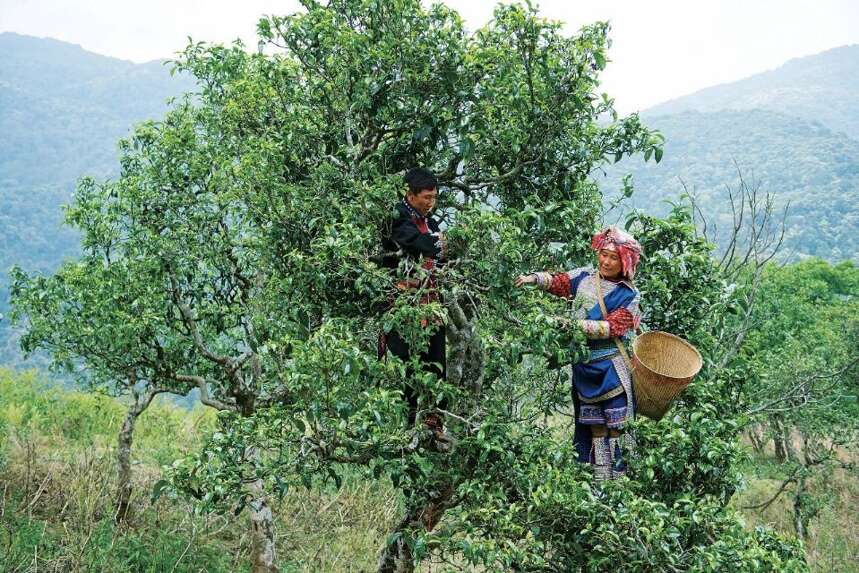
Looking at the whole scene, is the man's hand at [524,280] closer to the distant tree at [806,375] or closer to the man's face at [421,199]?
the man's face at [421,199]

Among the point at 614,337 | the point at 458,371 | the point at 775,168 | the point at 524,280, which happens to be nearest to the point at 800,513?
the point at 614,337

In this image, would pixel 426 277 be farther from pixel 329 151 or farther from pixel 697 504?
pixel 697 504

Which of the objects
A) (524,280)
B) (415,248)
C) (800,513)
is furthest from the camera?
(800,513)

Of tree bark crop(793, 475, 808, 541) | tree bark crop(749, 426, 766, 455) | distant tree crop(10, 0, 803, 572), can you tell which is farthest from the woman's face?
tree bark crop(749, 426, 766, 455)

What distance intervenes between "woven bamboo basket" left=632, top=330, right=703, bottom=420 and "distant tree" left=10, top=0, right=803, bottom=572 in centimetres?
19

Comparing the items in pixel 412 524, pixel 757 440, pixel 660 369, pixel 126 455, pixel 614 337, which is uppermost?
pixel 614 337

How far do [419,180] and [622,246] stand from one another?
1307mm

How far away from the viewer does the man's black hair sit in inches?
185

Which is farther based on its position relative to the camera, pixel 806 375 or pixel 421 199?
pixel 806 375

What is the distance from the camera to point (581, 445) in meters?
5.28

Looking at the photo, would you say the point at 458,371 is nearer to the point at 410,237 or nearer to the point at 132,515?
the point at 410,237

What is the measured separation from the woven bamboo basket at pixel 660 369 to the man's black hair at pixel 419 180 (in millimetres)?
1613

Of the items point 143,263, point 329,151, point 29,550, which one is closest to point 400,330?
point 329,151

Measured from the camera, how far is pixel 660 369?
4969mm
